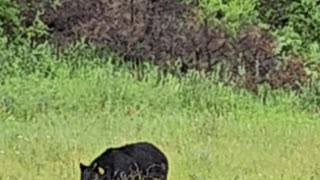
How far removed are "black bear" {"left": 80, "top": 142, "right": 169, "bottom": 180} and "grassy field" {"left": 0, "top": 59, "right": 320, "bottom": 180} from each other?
971 mm

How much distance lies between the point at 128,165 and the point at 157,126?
3.77 m

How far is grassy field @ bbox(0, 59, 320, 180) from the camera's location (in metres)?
9.55

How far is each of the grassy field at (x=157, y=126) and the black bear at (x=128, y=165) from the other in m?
0.97

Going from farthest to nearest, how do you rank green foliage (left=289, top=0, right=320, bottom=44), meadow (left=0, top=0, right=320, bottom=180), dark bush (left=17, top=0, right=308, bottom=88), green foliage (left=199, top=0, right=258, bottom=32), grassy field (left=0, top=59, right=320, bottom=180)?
green foliage (left=289, top=0, right=320, bottom=44) → green foliage (left=199, top=0, right=258, bottom=32) → dark bush (left=17, top=0, right=308, bottom=88) → meadow (left=0, top=0, right=320, bottom=180) → grassy field (left=0, top=59, right=320, bottom=180)

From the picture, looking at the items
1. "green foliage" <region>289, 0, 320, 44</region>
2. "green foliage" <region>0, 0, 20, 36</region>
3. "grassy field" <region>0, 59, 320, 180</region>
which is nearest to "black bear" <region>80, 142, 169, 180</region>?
"grassy field" <region>0, 59, 320, 180</region>

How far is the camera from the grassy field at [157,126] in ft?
31.3

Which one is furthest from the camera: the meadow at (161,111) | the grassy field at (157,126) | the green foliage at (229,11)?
the green foliage at (229,11)

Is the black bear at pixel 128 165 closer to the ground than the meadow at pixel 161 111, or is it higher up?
closer to the ground

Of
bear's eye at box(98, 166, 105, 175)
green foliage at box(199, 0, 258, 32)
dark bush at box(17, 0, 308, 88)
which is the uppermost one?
green foliage at box(199, 0, 258, 32)

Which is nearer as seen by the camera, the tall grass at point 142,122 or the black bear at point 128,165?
the black bear at point 128,165

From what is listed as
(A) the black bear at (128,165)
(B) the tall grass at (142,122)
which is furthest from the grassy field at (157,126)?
(A) the black bear at (128,165)

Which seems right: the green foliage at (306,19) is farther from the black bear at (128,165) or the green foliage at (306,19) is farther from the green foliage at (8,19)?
the black bear at (128,165)

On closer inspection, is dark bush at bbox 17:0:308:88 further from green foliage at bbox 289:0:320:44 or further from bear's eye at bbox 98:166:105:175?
bear's eye at bbox 98:166:105:175

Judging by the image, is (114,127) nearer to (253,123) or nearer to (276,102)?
(253,123)
